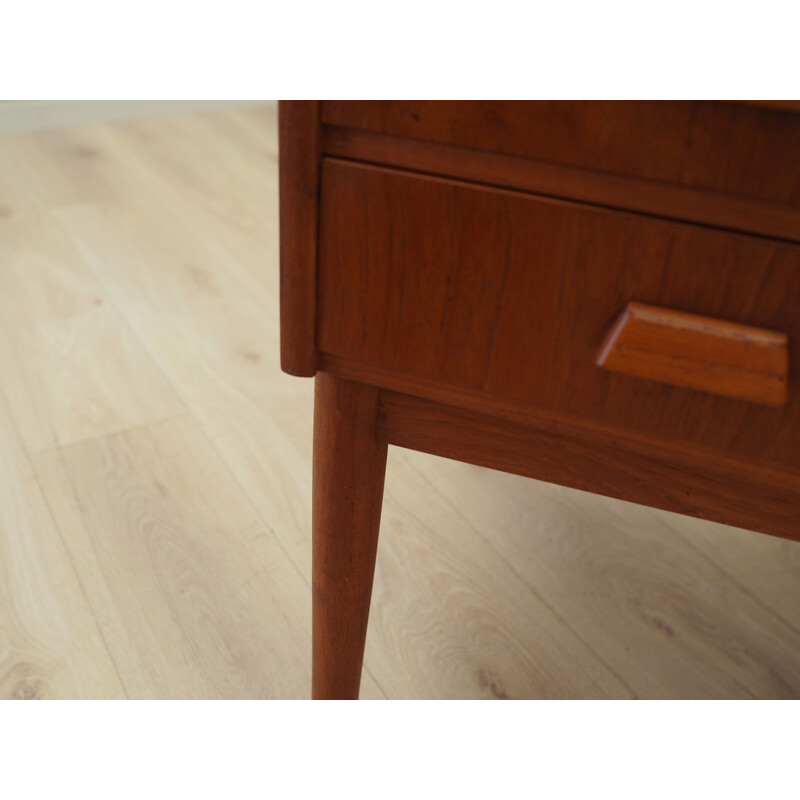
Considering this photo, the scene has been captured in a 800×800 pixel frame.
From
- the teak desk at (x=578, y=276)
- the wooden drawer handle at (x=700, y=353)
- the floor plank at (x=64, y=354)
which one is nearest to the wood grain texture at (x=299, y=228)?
the teak desk at (x=578, y=276)

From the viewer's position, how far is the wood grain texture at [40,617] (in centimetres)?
72

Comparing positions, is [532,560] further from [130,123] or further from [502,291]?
[130,123]

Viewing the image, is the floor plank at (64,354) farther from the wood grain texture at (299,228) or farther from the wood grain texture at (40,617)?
the wood grain texture at (299,228)

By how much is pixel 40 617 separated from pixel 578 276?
0.67 meters

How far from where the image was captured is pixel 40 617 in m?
0.78

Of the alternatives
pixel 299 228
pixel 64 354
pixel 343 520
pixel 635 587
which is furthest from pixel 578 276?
pixel 64 354

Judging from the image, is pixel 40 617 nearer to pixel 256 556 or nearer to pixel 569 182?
pixel 256 556

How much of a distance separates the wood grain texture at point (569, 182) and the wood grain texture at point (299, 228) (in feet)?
0.03

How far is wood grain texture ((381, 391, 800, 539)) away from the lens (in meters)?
0.41

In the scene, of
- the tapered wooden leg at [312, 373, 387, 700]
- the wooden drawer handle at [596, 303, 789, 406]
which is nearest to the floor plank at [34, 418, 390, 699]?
the tapered wooden leg at [312, 373, 387, 700]

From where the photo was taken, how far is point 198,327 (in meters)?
1.22

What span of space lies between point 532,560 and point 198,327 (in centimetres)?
65
